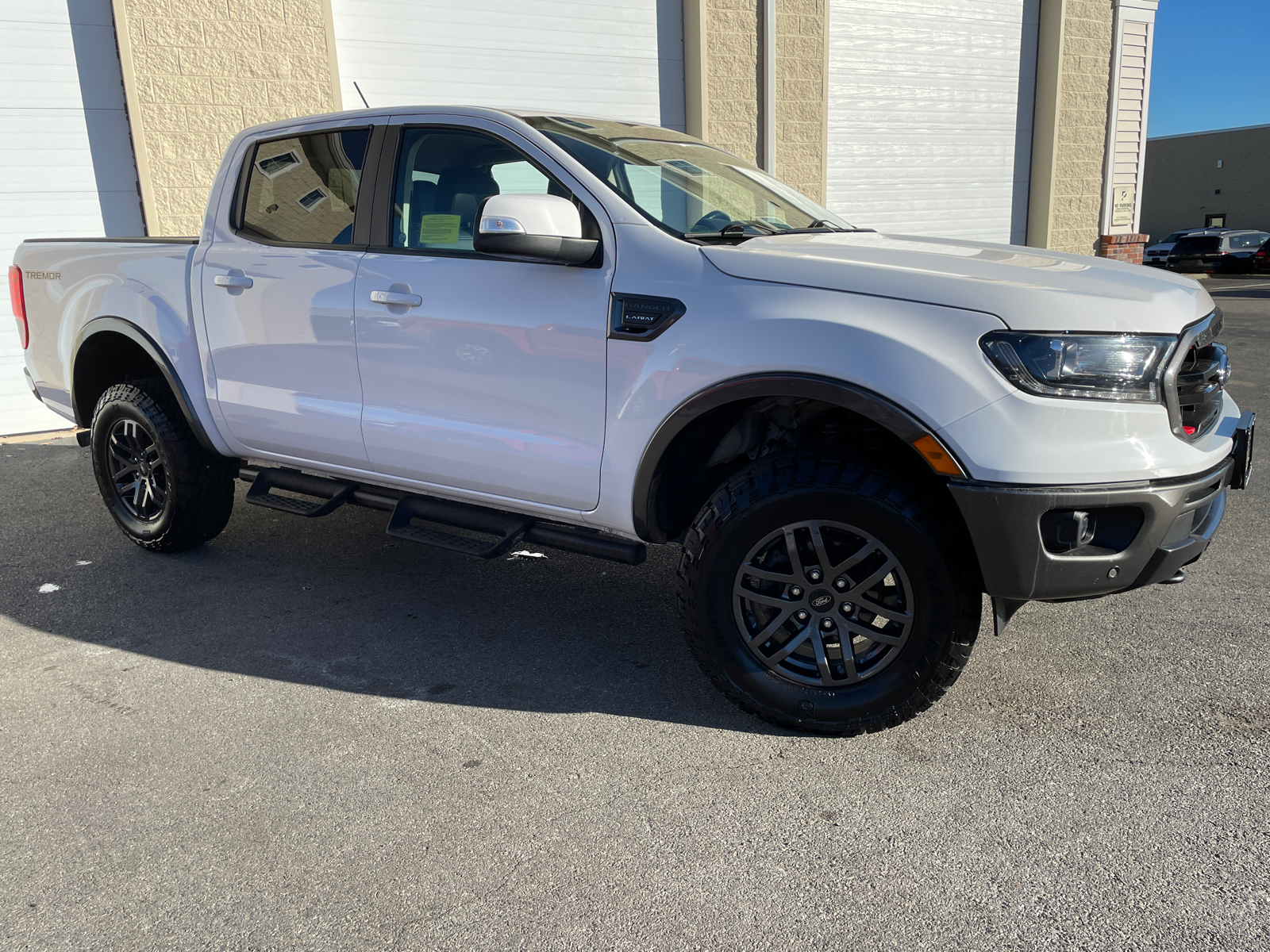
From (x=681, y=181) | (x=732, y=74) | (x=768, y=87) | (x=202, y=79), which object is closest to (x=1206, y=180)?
(x=768, y=87)

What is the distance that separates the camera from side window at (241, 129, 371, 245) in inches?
153

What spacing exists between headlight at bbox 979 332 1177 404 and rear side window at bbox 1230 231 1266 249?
29.0 meters

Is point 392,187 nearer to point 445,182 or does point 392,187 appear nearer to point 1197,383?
point 445,182

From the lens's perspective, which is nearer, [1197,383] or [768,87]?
[1197,383]

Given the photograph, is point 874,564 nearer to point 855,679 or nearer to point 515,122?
point 855,679

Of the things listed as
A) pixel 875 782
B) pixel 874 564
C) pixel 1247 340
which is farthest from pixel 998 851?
pixel 1247 340

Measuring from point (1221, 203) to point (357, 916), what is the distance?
45.5m

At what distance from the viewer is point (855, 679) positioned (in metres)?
2.93

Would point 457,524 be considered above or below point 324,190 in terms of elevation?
below

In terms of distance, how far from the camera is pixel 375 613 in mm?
4031

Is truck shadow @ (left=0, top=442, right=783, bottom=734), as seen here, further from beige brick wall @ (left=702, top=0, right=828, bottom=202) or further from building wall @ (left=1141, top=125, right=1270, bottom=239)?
building wall @ (left=1141, top=125, right=1270, bottom=239)

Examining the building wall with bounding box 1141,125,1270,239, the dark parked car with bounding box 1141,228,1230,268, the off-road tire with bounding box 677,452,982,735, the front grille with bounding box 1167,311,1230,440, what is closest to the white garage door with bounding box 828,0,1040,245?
the front grille with bounding box 1167,311,1230,440

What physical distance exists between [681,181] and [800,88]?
872 centimetres

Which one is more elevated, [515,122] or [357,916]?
[515,122]
